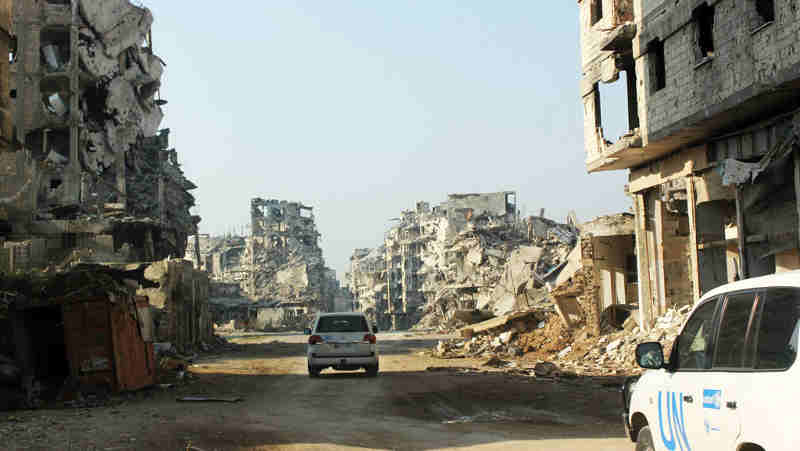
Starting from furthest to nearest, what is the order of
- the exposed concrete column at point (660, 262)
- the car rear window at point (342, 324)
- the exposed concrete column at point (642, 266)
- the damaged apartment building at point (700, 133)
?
the exposed concrete column at point (642, 266)
the exposed concrete column at point (660, 262)
the car rear window at point (342, 324)
the damaged apartment building at point (700, 133)

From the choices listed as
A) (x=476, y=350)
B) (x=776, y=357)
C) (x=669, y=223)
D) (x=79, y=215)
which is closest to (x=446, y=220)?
(x=79, y=215)

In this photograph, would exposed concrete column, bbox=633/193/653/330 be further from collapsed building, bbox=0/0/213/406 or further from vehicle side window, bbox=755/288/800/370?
vehicle side window, bbox=755/288/800/370

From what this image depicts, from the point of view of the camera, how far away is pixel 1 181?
35.2 meters

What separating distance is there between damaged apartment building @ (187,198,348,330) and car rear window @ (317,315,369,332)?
2181 inches

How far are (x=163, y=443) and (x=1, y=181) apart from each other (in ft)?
94.2

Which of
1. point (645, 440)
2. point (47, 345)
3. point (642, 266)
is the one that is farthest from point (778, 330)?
point (642, 266)

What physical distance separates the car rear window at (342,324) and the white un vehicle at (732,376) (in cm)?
1608

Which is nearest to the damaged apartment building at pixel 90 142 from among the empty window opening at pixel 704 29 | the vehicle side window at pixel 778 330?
the empty window opening at pixel 704 29

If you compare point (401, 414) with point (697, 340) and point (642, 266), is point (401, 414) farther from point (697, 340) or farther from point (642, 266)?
point (642, 266)

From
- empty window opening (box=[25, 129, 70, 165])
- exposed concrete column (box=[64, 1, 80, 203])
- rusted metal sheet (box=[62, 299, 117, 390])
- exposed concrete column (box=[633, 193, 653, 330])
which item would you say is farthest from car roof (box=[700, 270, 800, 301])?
empty window opening (box=[25, 129, 70, 165])

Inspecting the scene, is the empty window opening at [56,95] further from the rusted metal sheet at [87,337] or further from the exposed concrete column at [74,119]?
the rusted metal sheet at [87,337]

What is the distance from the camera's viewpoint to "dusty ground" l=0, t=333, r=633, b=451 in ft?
35.1

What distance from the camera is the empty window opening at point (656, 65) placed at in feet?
75.5

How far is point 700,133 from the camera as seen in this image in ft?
68.8
